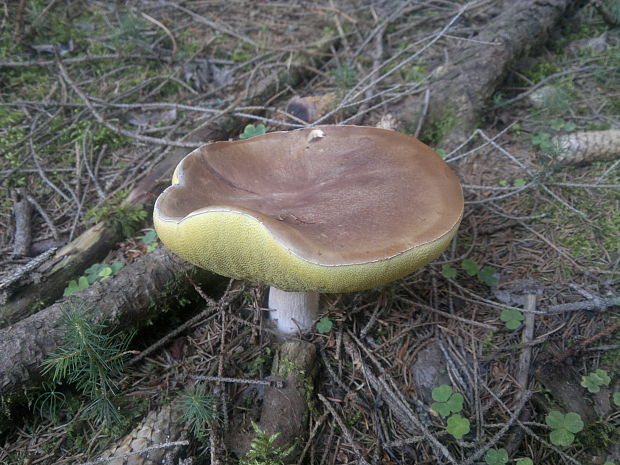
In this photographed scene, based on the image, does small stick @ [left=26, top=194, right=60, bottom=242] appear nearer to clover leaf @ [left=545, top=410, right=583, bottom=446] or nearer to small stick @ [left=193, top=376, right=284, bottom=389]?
small stick @ [left=193, top=376, right=284, bottom=389]

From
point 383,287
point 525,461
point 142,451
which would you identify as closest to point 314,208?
point 383,287

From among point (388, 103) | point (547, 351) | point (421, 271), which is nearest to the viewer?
point (547, 351)

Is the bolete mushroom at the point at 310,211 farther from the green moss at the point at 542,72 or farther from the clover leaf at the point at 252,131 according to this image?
the green moss at the point at 542,72

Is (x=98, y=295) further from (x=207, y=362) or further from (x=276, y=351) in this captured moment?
(x=276, y=351)

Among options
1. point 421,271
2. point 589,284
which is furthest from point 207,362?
point 589,284

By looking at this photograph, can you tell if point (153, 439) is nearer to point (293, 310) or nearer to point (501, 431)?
point (293, 310)

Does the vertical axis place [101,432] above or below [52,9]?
below

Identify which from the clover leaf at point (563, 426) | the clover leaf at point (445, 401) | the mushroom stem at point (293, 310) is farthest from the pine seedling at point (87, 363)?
the clover leaf at point (563, 426)
